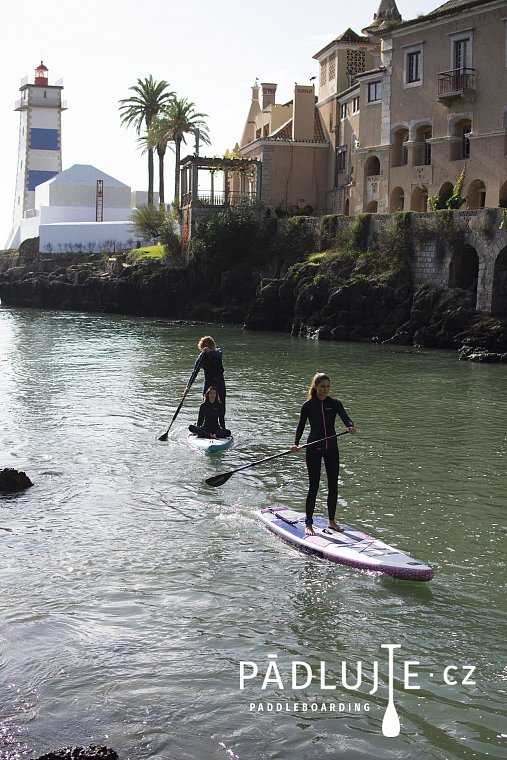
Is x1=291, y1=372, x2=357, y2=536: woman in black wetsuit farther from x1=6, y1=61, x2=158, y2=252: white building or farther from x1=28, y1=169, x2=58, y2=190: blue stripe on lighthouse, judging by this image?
x1=28, y1=169, x2=58, y2=190: blue stripe on lighthouse

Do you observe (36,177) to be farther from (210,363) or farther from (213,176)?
(210,363)

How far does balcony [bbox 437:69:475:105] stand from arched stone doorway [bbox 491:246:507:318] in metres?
11.6

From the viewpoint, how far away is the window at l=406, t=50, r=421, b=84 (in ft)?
180

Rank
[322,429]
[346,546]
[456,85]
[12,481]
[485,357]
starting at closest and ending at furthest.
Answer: [346,546], [322,429], [12,481], [485,357], [456,85]

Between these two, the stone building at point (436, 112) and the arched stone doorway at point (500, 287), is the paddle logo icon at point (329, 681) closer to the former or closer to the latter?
the arched stone doorway at point (500, 287)

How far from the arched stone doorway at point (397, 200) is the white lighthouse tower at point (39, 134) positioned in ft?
174

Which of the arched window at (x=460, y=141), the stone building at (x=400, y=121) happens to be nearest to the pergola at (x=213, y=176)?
the stone building at (x=400, y=121)

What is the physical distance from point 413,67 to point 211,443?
4147 centimetres

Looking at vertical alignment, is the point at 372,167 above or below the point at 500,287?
above

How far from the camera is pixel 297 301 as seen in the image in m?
53.4

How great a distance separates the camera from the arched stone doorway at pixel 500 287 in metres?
44.3

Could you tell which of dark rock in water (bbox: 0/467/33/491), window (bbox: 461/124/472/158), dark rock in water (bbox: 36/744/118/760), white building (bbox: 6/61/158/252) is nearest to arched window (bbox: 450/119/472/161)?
window (bbox: 461/124/472/158)

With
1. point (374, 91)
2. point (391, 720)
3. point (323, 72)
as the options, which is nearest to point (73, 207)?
point (323, 72)

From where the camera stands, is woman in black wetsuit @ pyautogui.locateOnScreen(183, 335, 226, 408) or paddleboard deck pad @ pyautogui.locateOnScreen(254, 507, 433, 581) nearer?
paddleboard deck pad @ pyautogui.locateOnScreen(254, 507, 433, 581)
